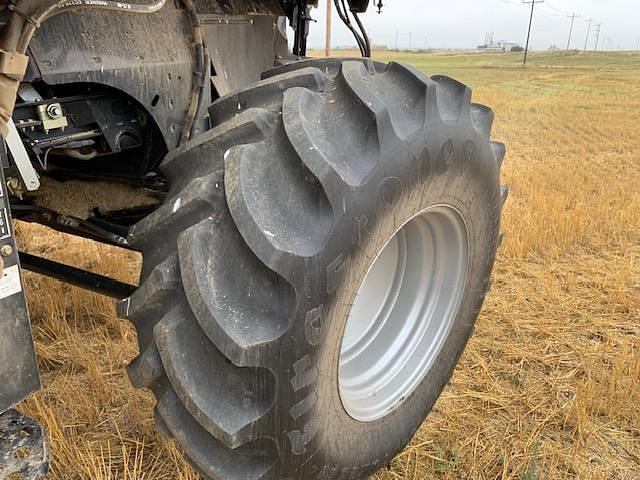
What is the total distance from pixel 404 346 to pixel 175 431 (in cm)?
93

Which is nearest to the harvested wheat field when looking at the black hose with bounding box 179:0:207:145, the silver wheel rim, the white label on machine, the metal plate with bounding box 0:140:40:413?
the silver wheel rim

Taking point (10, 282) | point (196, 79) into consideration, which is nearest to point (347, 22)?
point (196, 79)

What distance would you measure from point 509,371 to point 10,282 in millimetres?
2079

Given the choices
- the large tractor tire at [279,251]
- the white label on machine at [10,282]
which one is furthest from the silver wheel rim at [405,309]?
the white label on machine at [10,282]

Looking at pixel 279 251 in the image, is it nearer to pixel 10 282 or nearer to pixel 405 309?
pixel 10 282

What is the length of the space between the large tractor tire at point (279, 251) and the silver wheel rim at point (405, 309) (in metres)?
0.25

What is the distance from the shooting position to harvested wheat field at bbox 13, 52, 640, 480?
6.72ft

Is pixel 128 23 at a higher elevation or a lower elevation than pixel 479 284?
higher

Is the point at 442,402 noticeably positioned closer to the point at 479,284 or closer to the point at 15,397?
the point at 479,284

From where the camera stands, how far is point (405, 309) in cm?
213

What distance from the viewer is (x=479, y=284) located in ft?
7.17

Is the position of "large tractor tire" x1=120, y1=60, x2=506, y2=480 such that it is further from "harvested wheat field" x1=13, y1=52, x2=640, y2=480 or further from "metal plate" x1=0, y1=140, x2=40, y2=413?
"harvested wheat field" x1=13, y1=52, x2=640, y2=480

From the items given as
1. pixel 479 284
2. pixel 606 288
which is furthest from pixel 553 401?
pixel 606 288

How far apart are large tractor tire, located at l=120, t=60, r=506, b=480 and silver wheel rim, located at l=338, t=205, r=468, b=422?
252mm
